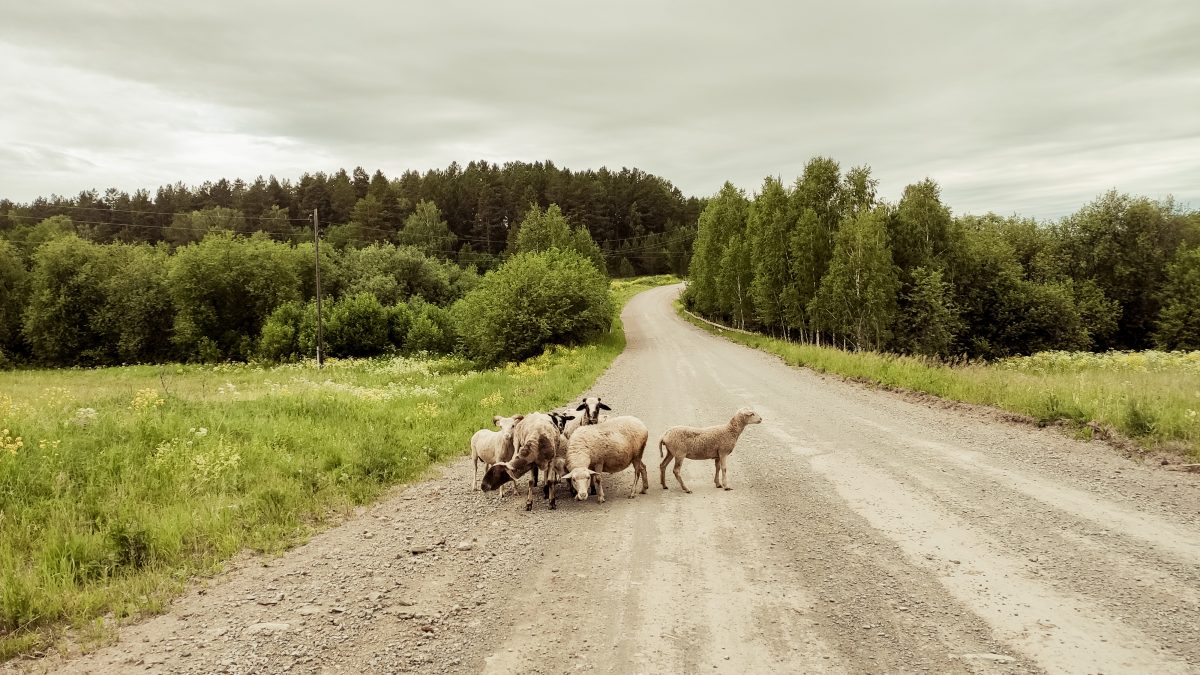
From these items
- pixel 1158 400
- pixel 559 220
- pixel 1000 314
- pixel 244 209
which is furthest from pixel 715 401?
pixel 244 209

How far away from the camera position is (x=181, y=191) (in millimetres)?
127375

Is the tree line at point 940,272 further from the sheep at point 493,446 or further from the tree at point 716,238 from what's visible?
the sheep at point 493,446

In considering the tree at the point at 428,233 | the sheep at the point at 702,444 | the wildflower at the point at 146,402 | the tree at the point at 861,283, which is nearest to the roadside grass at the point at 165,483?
the wildflower at the point at 146,402

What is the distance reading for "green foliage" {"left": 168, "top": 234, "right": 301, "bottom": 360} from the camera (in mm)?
58250

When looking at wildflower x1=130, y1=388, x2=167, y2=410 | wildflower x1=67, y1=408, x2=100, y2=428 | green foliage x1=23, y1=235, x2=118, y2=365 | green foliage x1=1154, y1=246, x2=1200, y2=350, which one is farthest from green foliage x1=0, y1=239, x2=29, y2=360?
green foliage x1=1154, y1=246, x2=1200, y2=350

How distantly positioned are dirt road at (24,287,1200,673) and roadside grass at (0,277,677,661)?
76cm

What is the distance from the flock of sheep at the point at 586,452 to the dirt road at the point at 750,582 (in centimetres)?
41

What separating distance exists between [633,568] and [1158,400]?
1345cm

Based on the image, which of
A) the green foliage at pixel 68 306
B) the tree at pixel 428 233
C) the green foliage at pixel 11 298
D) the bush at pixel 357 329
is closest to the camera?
the bush at pixel 357 329

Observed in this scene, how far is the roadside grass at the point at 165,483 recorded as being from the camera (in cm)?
620

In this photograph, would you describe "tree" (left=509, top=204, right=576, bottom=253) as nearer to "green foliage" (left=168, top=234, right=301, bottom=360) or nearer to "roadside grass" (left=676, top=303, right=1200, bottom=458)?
"green foliage" (left=168, top=234, right=301, bottom=360)

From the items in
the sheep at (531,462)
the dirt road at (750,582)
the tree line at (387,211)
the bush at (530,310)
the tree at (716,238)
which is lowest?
the dirt road at (750,582)

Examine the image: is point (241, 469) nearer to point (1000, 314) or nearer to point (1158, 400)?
point (1158, 400)

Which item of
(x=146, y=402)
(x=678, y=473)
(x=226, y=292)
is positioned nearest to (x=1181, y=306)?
(x=678, y=473)
